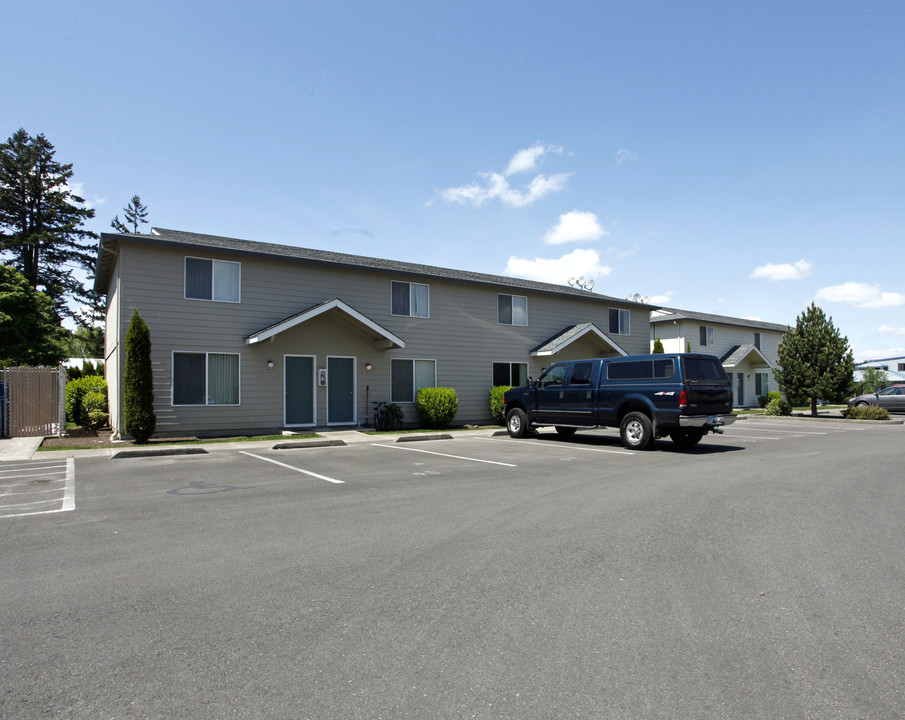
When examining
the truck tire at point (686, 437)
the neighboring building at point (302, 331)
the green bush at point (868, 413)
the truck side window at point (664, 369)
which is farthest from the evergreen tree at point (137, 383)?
the green bush at point (868, 413)

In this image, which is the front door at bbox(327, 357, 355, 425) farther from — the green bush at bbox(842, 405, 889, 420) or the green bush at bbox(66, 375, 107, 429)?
the green bush at bbox(842, 405, 889, 420)

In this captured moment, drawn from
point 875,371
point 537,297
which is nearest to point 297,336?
point 537,297

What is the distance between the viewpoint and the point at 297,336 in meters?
17.8

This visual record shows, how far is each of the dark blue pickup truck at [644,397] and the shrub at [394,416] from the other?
4968 mm

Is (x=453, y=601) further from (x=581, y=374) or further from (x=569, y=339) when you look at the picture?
(x=569, y=339)

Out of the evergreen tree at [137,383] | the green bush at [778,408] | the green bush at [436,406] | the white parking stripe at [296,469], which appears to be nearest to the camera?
the white parking stripe at [296,469]

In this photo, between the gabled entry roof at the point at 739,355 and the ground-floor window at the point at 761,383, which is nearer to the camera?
the gabled entry roof at the point at 739,355

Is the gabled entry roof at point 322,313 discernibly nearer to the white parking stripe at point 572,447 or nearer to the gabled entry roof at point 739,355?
the white parking stripe at point 572,447

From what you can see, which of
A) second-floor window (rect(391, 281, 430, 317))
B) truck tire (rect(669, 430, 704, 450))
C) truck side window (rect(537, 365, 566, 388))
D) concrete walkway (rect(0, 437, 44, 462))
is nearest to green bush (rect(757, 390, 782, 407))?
truck tire (rect(669, 430, 704, 450))

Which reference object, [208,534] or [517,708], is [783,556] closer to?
[517,708]

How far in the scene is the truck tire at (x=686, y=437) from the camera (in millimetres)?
13945

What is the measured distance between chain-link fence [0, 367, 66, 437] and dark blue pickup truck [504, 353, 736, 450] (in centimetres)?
1328

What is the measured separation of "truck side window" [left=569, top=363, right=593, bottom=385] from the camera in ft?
49.1

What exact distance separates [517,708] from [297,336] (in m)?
15.9
